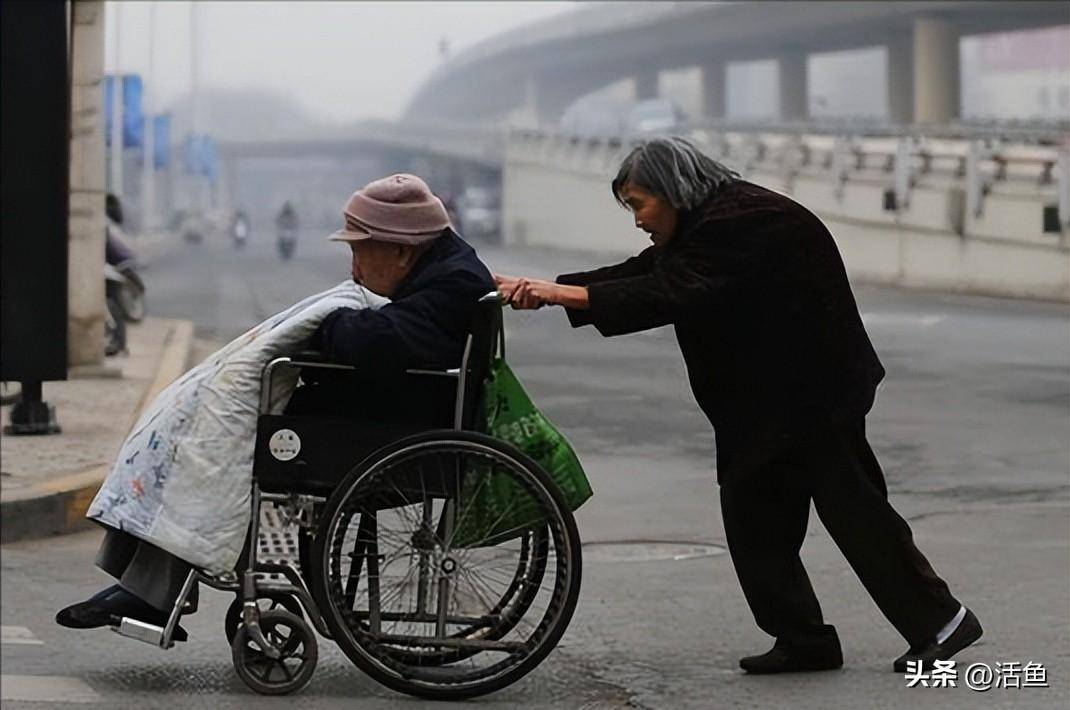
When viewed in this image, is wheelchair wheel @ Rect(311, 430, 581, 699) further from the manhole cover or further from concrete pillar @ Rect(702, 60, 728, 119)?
concrete pillar @ Rect(702, 60, 728, 119)

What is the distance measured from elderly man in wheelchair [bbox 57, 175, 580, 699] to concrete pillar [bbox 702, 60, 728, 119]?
3323 inches

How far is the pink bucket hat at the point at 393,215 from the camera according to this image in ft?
20.0

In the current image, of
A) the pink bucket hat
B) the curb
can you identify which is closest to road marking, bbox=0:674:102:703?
the pink bucket hat

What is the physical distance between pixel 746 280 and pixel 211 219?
97.5 m

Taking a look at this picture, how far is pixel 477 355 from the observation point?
6.03 metres

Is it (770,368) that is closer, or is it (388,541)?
(388,541)

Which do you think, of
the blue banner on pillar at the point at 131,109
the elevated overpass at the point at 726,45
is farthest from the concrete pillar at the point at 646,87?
the blue banner on pillar at the point at 131,109

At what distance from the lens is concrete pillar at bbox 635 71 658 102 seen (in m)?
100

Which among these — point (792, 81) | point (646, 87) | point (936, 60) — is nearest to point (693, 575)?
point (936, 60)

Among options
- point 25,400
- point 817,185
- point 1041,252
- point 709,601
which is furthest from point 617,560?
point 817,185

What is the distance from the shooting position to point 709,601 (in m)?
7.77

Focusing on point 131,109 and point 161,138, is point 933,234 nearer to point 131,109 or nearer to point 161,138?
point 131,109

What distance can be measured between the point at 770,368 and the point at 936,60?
56918mm

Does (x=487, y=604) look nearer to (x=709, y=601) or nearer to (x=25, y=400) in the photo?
(x=709, y=601)
